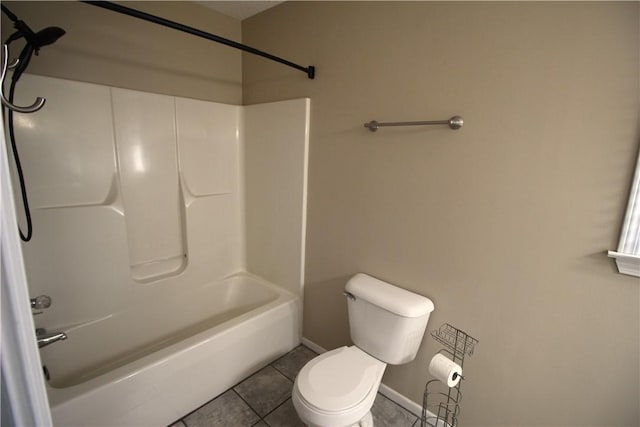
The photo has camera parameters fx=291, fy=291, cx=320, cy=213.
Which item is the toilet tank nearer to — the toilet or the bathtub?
the toilet

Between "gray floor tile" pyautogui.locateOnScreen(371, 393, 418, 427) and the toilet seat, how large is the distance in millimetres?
417

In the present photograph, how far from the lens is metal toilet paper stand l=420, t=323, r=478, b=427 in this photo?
1464 mm

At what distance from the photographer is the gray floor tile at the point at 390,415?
1.64 metres

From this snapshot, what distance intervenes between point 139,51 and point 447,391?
2.76 meters

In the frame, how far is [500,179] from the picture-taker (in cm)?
128

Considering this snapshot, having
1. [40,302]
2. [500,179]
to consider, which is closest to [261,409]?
[40,302]

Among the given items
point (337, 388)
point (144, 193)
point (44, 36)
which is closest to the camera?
point (44, 36)

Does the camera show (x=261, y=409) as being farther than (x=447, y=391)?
Yes

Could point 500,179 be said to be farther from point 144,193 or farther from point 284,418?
point 144,193

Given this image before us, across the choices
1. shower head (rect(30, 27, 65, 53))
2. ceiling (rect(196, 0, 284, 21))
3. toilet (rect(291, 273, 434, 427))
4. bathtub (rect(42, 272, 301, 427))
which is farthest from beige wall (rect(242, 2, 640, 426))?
shower head (rect(30, 27, 65, 53))

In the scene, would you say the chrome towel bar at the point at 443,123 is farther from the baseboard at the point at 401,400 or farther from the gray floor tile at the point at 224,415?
the gray floor tile at the point at 224,415

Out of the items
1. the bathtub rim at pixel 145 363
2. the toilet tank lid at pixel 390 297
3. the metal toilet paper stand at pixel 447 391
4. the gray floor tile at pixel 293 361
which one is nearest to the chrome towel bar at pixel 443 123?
the toilet tank lid at pixel 390 297

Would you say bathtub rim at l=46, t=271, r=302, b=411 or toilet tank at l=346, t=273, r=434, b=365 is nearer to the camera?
bathtub rim at l=46, t=271, r=302, b=411

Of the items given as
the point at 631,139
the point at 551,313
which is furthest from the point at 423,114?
the point at 551,313
